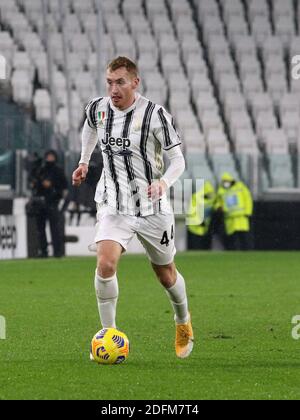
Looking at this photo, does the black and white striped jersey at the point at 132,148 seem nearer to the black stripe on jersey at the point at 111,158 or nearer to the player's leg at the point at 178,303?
the black stripe on jersey at the point at 111,158

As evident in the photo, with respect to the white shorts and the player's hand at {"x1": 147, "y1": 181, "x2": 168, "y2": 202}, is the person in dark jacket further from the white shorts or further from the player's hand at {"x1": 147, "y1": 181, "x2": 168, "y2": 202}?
the player's hand at {"x1": 147, "y1": 181, "x2": 168, "y2": 202}

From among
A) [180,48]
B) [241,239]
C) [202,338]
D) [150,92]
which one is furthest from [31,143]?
[202,338]

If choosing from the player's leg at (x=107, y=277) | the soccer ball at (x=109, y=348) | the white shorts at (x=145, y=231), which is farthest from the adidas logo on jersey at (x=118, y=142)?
the soccer ball at (x=109, y=348)

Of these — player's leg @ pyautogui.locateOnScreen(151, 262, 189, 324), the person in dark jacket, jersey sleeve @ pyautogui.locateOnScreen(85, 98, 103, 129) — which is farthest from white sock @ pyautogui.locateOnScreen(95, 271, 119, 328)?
the person in dark jacket

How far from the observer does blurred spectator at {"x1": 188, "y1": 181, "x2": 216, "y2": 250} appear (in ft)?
82.7

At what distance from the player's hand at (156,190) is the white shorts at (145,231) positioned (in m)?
0.39

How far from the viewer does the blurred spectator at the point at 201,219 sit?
82.7 feet

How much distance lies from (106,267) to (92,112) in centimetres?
106

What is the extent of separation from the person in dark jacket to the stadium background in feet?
1.18

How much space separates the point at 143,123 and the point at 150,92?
904 inches

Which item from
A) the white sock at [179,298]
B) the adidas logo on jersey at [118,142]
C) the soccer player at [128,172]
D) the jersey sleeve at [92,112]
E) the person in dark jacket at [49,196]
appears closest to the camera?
the soccer player at [128,172]

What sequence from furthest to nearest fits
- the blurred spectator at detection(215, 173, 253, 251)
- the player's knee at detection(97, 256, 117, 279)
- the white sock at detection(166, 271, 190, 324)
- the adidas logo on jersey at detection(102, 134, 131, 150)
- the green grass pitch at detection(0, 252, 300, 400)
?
the blurred spectator at detection(215, 173, 253, 251)
the white sock at detection(166, 271, 190, 324)
the adidas logo on jersey at detection(102, 134, 131, 150)
the player's knee at detection(97, 256, 117, 279)
the green grass pitch at detection(0, 252, 300, 400)

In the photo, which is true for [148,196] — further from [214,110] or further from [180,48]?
[180,48]

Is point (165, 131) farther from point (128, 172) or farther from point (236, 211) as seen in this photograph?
point (236, 211)
